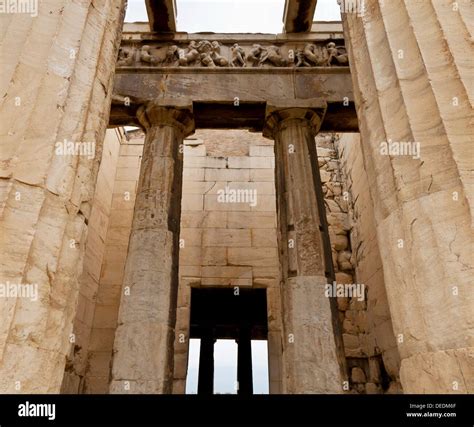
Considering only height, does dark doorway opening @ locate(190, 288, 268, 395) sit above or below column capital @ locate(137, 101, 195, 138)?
below

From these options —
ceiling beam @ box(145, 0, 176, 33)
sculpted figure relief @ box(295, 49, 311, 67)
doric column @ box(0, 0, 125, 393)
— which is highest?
ceiling beam @ box(145, 0, 176, 33)

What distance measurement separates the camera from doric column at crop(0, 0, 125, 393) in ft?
6.75

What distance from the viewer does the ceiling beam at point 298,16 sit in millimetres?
8094

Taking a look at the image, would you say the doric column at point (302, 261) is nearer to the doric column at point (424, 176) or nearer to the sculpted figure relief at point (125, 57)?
the doric column at point (424, 176)

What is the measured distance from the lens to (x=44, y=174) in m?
2.37

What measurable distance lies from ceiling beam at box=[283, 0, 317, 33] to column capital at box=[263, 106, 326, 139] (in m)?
2.25

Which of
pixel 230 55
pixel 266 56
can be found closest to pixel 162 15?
pixel 230 55

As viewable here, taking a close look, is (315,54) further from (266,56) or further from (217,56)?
(217,56)

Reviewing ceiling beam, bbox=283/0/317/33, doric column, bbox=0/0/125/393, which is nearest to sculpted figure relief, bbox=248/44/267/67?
ceiling beam, bbox=283/0/317/33

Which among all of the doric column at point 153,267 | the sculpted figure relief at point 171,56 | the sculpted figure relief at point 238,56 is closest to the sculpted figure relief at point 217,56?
the sculpted figure relief at point 238,56

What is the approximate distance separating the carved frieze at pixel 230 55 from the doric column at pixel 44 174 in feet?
15.8

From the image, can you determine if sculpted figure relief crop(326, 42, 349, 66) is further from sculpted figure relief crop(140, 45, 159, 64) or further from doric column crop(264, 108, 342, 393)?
sculpted figure relief crop(140, 45, 159, 64)

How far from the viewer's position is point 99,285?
8.51m
